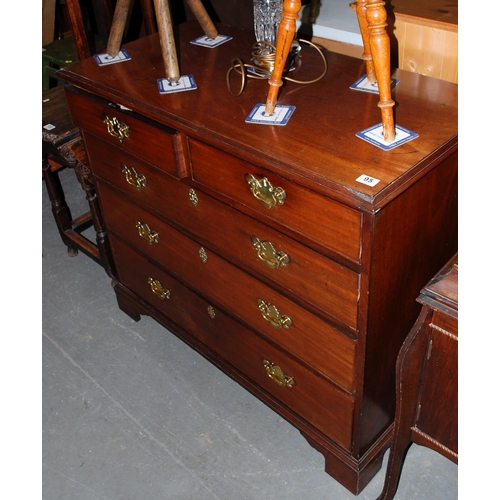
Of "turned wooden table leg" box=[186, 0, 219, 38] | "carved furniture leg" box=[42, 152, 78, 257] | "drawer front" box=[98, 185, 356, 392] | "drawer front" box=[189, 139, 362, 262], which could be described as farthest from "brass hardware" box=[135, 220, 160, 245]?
"carved furniture leg" box=[42, 152, 78, 257]

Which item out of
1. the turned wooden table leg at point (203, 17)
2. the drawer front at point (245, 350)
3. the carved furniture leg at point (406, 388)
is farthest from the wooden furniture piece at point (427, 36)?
the drawer front at point (245, 350)

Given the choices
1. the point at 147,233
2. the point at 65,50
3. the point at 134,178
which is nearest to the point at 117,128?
the point at 134,178

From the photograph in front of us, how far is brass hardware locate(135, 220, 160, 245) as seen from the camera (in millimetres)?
2000

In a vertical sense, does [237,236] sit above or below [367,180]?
below

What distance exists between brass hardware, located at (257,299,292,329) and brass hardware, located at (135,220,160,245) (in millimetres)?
494

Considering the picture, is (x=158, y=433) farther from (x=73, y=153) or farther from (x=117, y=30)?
(x=117, y=30)

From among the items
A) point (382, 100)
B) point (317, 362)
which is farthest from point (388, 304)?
point (382, 100)

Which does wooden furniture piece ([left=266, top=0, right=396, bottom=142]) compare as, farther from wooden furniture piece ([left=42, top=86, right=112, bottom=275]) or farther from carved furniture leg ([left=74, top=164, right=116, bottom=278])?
carved furniture leg ([left=74, top=164, right=116, bottom=278])

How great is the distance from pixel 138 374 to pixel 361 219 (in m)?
1.33

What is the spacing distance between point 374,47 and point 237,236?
2.03 ft

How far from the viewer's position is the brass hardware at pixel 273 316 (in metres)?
1.65

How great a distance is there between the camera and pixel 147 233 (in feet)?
6.64

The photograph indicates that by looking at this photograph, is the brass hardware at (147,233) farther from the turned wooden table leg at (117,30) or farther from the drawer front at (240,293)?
the turned wooden table leg at (117,30)

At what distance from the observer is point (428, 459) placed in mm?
1921
